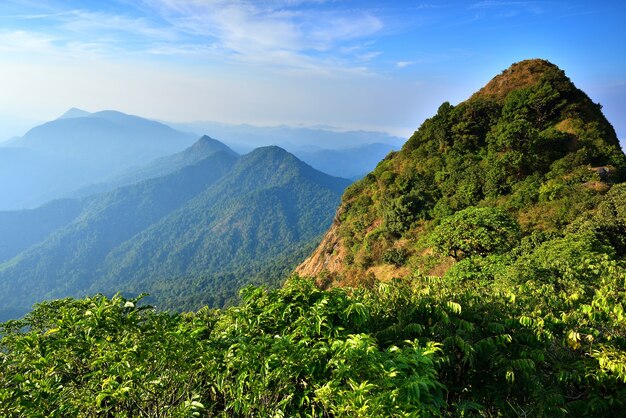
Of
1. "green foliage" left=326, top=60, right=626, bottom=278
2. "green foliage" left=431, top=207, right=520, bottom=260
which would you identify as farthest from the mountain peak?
"green foliage" left=431, top=207, right=520, bottom=260

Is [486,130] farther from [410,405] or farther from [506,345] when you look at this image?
[410,405]

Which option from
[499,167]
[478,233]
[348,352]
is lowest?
[478,233]

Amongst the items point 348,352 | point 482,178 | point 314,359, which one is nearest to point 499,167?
point 482,178

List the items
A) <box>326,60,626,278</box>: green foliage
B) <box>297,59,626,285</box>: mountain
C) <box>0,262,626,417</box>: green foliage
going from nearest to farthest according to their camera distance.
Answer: <box>0,262,626,417</box>: green foliage
<box>297,59,626,285</box>: mountain
<box>326,60,626,278</box>: green foliage

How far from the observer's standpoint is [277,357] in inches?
203

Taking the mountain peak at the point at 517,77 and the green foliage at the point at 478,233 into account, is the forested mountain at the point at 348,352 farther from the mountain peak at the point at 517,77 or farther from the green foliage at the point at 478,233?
the mountain peak at the point at 517,77

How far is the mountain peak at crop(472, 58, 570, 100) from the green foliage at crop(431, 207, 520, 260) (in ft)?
119

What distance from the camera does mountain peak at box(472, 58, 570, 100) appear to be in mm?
53344

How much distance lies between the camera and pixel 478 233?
24828 millimetres

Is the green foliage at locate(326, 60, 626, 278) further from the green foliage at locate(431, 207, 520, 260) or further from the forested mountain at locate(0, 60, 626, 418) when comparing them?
the forested mountain at locate(0, 60, 626, 418)

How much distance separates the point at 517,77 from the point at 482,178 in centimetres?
2666

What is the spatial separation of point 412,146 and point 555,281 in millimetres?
43539

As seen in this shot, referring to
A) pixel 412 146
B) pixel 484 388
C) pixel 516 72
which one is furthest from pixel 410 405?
pixel 516 72

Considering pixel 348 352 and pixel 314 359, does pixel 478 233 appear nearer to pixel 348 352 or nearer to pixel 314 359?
pixel 314 359
